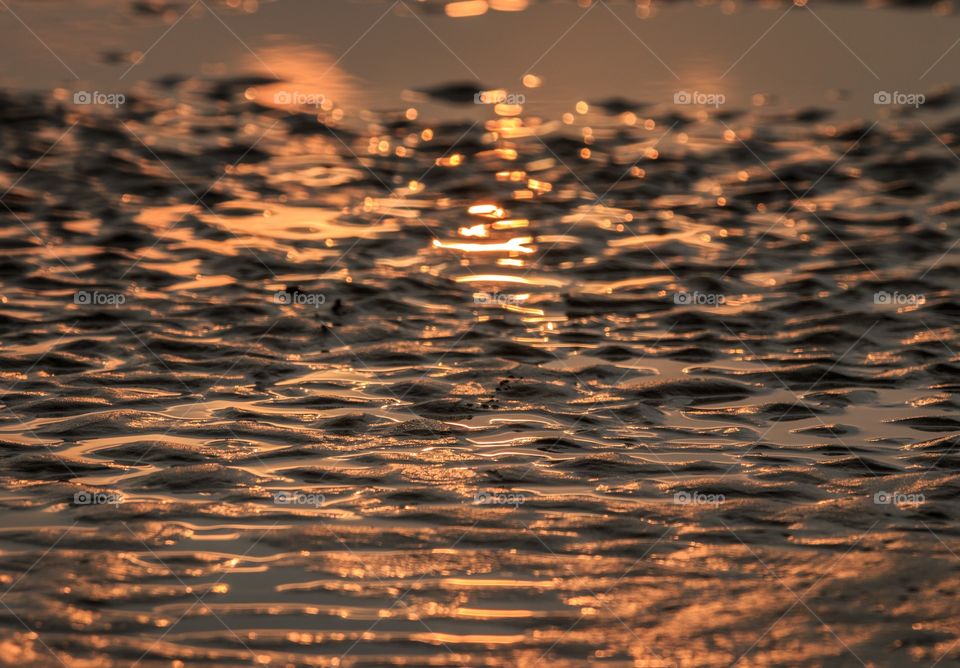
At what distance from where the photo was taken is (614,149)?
1354 cm

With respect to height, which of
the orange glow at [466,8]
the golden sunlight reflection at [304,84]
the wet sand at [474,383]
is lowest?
the wet sand at [474,383]

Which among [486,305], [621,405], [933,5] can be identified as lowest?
[621,405]

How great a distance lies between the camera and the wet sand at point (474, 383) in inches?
232

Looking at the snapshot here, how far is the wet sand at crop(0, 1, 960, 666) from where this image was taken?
5.90 m

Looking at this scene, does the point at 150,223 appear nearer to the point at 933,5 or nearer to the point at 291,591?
the point at 291,591

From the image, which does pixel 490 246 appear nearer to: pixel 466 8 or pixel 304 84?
pixel 304 84

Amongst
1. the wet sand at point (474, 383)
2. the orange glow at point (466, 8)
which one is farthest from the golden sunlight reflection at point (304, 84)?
the orange glow at point (466, 8)

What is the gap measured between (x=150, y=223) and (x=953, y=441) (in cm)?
631

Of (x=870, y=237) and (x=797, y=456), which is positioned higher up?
(x=870, y=237)

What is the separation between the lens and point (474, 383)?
8.59 meters

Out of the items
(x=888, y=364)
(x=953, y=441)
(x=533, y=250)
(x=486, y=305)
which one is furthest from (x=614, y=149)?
(x=953, y=441)

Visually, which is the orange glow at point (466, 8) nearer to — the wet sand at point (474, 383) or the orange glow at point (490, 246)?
the wet sand at point (474, 383)

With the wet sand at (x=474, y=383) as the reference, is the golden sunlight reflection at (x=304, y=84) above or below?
above

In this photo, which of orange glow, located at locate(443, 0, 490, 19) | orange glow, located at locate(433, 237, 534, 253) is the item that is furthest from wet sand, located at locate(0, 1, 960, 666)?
orange glow, located at locate(443, 0, 490, 19)
